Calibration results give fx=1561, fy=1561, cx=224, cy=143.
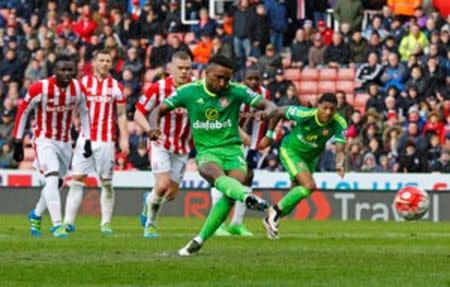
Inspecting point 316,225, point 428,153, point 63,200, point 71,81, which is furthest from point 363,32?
point 71,81

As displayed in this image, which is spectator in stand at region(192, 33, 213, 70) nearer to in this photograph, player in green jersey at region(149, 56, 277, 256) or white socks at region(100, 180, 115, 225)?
white socks at region(100, 180, 115, 225)

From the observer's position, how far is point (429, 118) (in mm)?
30500

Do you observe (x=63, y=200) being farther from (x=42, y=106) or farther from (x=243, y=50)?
(x=42, y=106)

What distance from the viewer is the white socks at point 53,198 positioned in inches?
764

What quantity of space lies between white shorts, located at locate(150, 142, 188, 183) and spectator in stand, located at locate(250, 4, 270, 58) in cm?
1424

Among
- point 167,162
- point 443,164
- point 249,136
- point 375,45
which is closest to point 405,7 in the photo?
point 375,45

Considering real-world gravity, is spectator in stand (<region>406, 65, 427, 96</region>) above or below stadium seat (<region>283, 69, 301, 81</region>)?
above

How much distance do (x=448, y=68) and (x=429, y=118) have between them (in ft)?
6.31

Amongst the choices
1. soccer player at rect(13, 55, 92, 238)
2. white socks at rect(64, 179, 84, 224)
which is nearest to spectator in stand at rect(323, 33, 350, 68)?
white socks at rect(64, 179, 84, 224)

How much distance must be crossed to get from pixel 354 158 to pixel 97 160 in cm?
992

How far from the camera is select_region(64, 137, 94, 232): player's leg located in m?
20.9

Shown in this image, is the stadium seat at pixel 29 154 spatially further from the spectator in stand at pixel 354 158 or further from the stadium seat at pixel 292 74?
the spectator in stand at pixel 354 158

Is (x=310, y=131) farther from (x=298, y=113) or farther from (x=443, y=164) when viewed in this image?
(x=443, y=164)

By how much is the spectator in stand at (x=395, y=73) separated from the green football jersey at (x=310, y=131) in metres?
11.8
